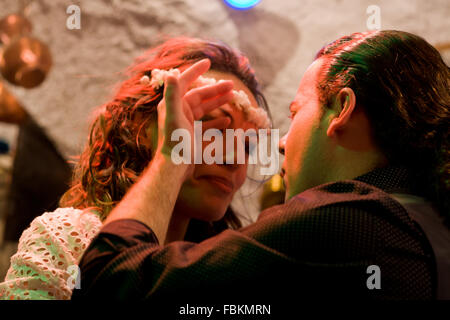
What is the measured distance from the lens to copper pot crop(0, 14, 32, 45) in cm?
264

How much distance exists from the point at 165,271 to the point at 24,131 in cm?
258

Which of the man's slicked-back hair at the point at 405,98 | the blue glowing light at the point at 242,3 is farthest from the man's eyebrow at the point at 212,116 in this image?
the blue glowing light at the point at 242,3

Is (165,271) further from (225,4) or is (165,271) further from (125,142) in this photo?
(225,4)

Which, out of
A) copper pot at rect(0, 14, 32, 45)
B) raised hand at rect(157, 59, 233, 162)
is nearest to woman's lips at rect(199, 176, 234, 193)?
raised hand at rect(157, 59, 233, 162)

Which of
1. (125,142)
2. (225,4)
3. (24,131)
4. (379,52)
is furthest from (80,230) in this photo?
(24,131)

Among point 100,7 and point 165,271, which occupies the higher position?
point 100,7

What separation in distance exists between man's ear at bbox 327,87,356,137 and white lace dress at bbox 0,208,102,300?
722 millimetres

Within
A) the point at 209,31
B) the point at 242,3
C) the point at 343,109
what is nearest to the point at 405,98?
the point at 343,109

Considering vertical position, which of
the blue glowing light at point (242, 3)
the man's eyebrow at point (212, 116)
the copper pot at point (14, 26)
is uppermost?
the blue glowing light at point (242, 3)

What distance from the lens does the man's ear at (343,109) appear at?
3.81 feet

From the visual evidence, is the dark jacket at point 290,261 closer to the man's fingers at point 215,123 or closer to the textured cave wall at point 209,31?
the man's fingers at point 215,123

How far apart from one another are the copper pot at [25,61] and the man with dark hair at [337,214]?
1.49 m

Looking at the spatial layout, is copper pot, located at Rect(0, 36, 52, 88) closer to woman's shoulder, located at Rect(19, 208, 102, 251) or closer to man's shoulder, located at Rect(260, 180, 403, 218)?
Result: woman's shoulder, located at Rect(19, 208, 102, 251)

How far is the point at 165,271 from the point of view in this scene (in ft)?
2.83
